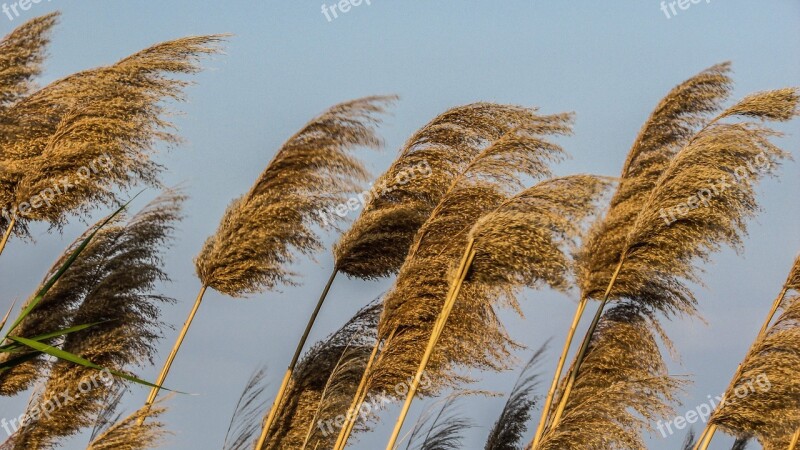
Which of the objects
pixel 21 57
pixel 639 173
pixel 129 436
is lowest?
pixel 129 436

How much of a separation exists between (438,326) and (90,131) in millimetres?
3123

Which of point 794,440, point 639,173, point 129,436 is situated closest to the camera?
point 129,436

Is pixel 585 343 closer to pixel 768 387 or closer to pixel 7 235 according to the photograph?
pixel 768 387

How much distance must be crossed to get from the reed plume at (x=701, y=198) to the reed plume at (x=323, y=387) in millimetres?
1763

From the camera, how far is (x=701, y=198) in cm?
736

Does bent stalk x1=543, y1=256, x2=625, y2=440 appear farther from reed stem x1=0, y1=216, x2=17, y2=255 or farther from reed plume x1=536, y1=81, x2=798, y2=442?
reed stem x1=0, y1=216, x2=17, y2=255

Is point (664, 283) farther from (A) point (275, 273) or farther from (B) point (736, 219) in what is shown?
(A) point (275, 273)

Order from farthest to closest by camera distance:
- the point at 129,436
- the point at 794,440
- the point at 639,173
→ the point at 794,440 → the point at 639,173 → the point at 129,436

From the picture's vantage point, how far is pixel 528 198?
20.6 feet

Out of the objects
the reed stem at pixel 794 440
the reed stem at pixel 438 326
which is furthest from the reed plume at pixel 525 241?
the reed stem at pixel 794 440

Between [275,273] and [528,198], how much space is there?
2.53m

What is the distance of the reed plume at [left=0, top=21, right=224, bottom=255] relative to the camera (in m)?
7.02

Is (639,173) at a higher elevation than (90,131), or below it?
higher

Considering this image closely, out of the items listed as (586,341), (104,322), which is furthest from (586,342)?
(104,322)
